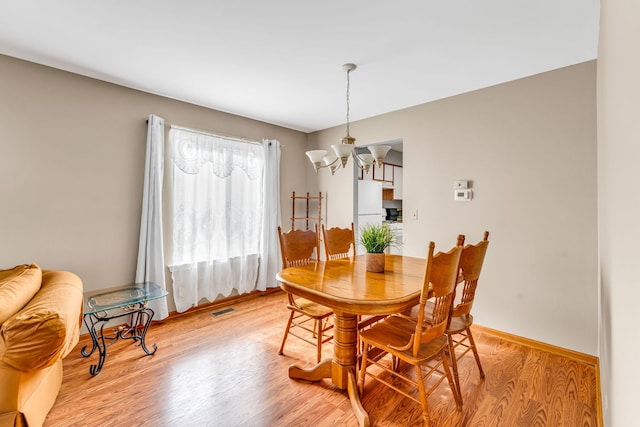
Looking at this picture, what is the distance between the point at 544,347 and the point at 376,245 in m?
1.89

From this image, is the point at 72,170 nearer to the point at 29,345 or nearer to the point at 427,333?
the point at 29,345

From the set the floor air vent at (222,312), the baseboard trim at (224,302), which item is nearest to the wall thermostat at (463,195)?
the baseboard trim at (224,302)

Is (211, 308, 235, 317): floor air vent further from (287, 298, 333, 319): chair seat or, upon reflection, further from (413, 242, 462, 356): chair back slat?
(413, 242, 462, 356): chair back slat

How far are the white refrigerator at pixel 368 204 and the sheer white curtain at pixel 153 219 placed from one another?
2.60 meters

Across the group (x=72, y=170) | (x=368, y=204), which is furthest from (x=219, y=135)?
(x=368, y=204)

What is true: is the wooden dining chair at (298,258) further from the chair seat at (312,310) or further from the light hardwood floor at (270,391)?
the light hardwood floor at (270,391)

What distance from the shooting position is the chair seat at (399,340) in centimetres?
172

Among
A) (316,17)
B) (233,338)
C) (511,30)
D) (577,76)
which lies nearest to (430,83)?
(511,30)

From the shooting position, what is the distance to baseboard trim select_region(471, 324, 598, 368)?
2518mm

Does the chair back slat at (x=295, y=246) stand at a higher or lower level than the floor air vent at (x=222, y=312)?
higher

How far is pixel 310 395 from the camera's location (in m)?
2.07

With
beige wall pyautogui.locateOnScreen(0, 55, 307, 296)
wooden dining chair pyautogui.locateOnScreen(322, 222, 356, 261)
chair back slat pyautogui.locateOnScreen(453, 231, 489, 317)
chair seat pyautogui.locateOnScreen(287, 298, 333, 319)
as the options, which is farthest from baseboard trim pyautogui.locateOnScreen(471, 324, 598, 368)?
beige wall pyautogui.locateOnScreen(0, 55, 307, 296)

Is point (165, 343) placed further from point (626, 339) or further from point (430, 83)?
point (430, 83)

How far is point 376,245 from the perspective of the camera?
92.0 inches
